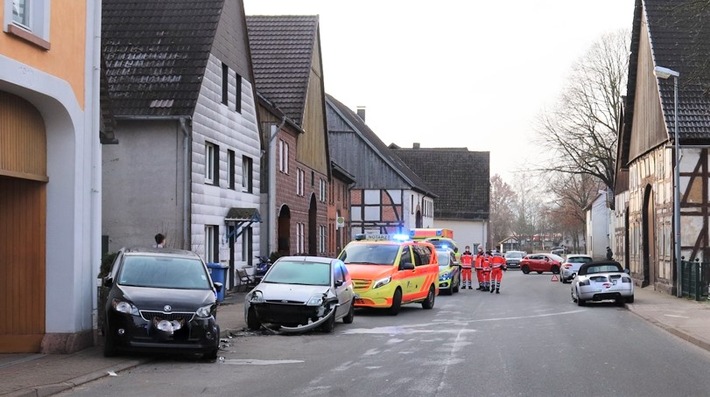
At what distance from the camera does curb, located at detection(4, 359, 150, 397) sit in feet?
32.5

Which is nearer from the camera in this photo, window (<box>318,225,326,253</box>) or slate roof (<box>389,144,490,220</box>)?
window (<box>318,225,326,253</box>)

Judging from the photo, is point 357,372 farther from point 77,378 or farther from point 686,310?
point 686,310

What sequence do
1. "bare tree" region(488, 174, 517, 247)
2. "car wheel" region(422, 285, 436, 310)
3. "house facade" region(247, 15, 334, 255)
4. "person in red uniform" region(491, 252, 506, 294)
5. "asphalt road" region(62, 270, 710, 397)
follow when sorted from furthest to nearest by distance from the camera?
1. "bare tree" region(488, 174, 517, 247)
2. "person in red uniform" region(491, 252, 506, 294)
3. "house facade" region(247, 15, 334, 255)
4. "car wheel" region(422, 285, 436, 310)
5. "asphalt road" region(62, 270, 710, 397)

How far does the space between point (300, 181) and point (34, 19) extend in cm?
2626

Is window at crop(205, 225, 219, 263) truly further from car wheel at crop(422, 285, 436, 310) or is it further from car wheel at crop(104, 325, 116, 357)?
car wheel at crop(104, 325, 116, 357)

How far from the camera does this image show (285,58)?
39.6 m

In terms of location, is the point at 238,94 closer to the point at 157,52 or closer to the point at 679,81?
the point at 157,52

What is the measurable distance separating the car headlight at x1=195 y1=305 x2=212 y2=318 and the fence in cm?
1886

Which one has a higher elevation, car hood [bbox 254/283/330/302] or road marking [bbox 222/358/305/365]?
car hood [bbox 254/283/330/302]

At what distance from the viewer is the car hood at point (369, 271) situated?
23.0 m

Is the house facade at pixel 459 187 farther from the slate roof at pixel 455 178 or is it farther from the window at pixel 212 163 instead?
the window at pixel 212 163

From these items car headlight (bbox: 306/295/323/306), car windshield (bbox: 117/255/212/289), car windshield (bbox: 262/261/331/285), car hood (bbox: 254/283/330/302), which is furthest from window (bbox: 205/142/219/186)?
car windshield (bbox: 117/255/212/289)

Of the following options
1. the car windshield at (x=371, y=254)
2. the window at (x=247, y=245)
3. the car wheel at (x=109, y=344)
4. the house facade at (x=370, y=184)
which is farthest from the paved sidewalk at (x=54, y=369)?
the house facade at (x=370, y=184)

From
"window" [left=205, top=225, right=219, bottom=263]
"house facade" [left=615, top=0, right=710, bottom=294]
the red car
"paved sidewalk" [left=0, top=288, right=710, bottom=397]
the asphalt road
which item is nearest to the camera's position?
"paved sidewalk" [left=0, top=288, right=710, bottom=397]
